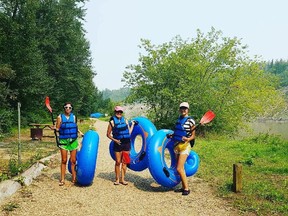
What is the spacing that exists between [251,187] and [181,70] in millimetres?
15844

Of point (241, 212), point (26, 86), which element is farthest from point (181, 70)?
point (241, 212)

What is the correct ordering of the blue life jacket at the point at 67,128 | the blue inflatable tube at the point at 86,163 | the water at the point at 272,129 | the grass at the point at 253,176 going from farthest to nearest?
the water at the point at 272,129 < the blue life jacket at the point at 67,128 < the blue inflatable tube at the point at 86,163 < the grass at the point at 253,176

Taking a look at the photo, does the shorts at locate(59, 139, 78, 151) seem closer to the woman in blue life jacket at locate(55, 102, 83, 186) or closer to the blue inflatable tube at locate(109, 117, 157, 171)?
the woman in blue life jacket at locate(55, 102, 83, 186)

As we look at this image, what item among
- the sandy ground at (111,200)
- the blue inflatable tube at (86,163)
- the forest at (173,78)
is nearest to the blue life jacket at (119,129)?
the blue inflatable tube at (86,163)

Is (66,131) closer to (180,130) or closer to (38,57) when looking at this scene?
(180,130)

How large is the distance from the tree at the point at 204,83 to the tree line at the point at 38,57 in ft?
23.5

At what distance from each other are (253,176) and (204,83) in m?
14.6

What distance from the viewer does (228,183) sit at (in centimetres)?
812

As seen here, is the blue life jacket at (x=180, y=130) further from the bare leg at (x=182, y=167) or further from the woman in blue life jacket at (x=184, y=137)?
the bare leg at (x=182, y=167)

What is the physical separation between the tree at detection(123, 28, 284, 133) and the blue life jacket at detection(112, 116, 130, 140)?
14.2m

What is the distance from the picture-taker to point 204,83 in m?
23.1

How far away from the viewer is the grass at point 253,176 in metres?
6.56

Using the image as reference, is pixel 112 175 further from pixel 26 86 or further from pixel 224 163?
pixel 26 86

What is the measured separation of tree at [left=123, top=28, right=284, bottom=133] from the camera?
73.3 ft
